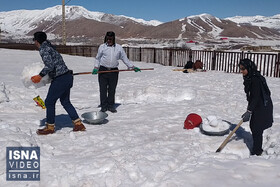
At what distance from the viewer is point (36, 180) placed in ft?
9.85

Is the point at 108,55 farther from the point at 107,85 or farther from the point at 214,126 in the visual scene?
the point at 214,126

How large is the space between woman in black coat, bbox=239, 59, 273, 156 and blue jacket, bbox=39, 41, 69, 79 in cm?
267

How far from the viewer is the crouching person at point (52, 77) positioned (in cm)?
420

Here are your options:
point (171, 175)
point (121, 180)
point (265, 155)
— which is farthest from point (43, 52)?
point (265, 155)

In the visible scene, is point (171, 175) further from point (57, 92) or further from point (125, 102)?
point (125, 102)

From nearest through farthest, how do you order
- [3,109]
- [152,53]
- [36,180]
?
[36,180] → [3,109] → [152,53]

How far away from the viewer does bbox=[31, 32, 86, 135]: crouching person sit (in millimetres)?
4199

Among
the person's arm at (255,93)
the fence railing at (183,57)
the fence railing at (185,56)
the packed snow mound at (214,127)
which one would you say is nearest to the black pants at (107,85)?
the packed snow mound at (214,127)

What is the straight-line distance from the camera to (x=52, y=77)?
4324mm

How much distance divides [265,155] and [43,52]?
347cm

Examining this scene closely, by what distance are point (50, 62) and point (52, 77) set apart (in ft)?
0.82

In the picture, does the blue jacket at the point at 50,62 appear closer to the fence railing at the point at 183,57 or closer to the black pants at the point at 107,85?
the black pants at the point at 107,85

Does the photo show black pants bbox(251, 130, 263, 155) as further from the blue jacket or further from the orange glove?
the orange glove

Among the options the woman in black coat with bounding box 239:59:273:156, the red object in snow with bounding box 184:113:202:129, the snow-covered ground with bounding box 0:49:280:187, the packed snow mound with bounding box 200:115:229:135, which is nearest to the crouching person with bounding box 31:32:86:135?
the snow-covered ground with bounding box 0:49:280:187
